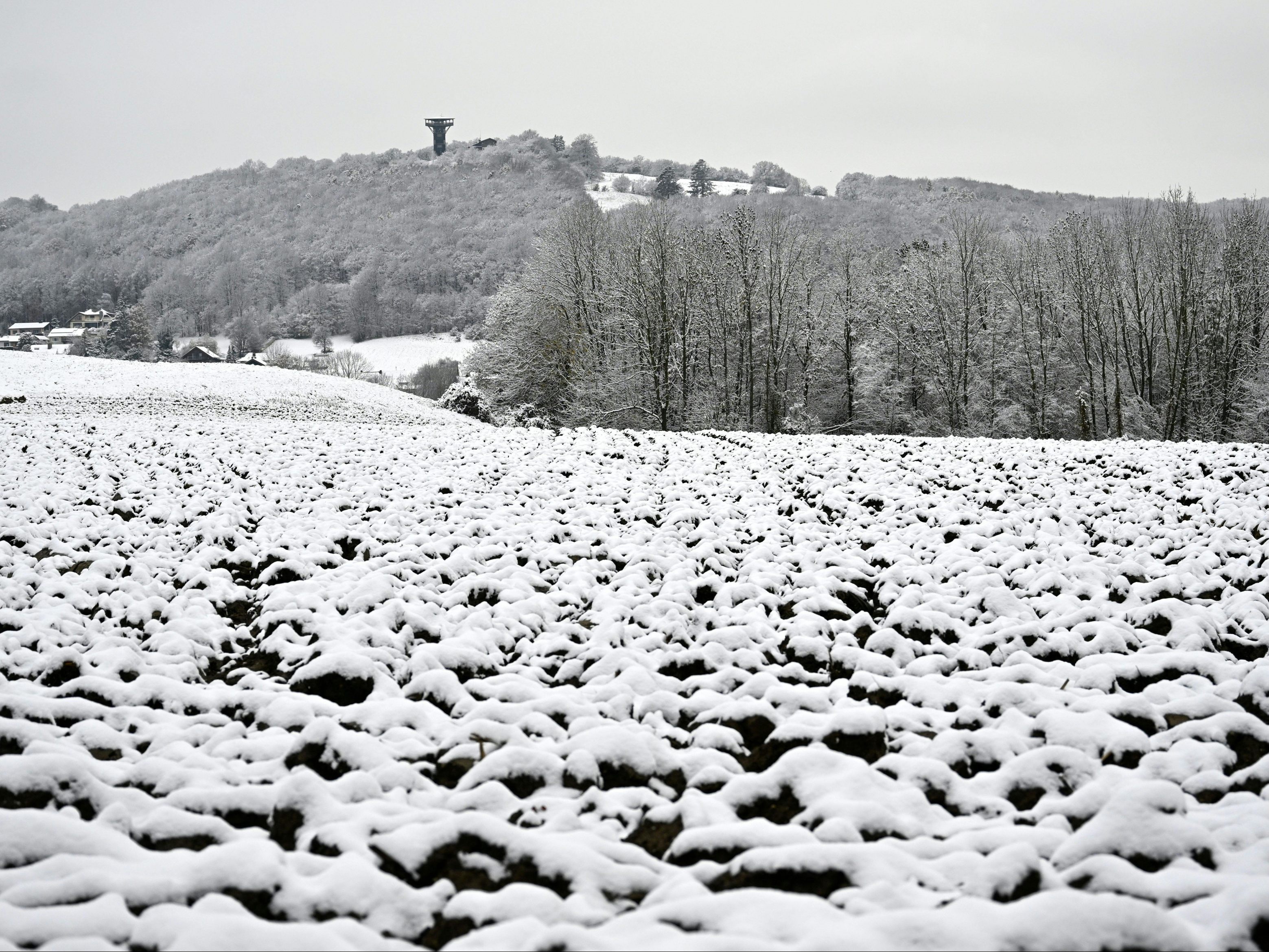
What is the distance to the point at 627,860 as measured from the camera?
2.57m

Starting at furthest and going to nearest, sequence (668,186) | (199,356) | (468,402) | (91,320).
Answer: (668,186), (91,320), (199,356), (468,402)

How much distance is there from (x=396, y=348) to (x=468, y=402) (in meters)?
43.0

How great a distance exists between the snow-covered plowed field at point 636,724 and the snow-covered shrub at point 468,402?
2798 centimetres

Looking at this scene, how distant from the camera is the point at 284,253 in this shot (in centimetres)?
8538

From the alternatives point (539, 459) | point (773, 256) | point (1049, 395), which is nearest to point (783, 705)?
point (539, 459)

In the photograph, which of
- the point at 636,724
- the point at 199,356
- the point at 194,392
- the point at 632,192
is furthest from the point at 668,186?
the point at 636,724

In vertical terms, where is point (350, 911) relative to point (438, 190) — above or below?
below

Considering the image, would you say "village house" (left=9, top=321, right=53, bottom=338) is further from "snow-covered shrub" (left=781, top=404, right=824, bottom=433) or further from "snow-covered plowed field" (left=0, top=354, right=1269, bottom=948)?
"snow-covered plowed field" (left=0, top=354, right=1269, bottom=948)

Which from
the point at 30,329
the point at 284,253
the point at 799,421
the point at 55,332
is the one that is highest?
the point at 284,253

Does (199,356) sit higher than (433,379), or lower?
higher

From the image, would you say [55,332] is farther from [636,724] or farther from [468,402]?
[636,724]

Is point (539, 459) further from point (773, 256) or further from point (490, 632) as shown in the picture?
point (773, 256)

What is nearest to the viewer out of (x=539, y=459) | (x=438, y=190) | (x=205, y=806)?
(x=205, y=806)

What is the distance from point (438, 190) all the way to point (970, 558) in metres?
107
